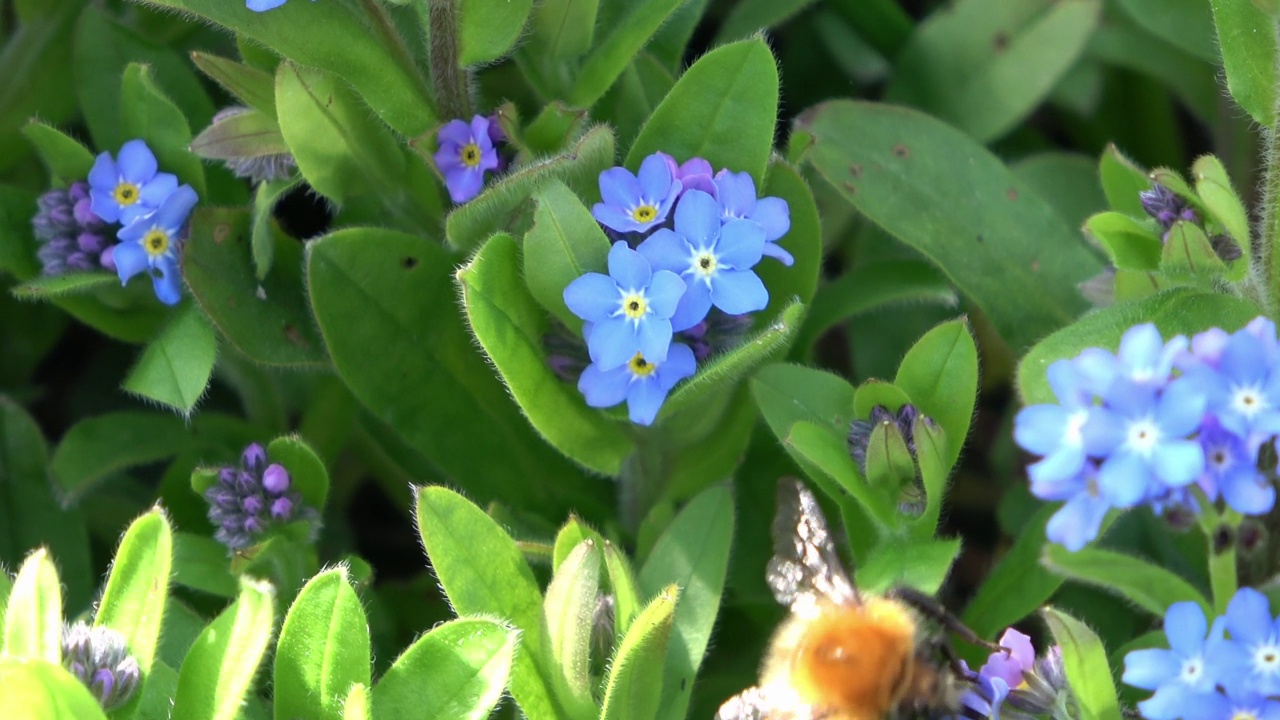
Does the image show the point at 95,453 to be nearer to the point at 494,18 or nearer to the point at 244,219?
the point at 244,219

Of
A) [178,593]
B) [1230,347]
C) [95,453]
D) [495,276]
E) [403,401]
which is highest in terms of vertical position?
[1230,347]

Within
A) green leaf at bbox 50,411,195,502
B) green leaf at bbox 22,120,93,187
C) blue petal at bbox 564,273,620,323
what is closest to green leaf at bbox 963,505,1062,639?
blue petal at bbox 564,273,620,323

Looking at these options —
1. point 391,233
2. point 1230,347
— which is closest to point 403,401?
point 391,233

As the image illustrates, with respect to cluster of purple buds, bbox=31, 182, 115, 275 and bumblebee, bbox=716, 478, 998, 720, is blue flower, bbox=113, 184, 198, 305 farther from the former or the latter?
bumblebee, bbox=716, 478, 998, 720

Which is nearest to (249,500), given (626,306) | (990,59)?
(626,306)

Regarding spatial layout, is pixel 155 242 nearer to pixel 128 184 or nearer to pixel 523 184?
pixel 128 184

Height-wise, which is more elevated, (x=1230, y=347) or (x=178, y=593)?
(x=1230, y=347)

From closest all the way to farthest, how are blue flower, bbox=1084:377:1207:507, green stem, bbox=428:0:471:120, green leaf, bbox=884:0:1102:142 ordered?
blue flower, bbox=1084:377:1207:507, green stem, bbox=428:0:471:120, green leaf, bbox=884:0:1102:142

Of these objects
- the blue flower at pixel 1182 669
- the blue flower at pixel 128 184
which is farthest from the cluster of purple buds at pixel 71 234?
the blue flower at pixel 1182 669
